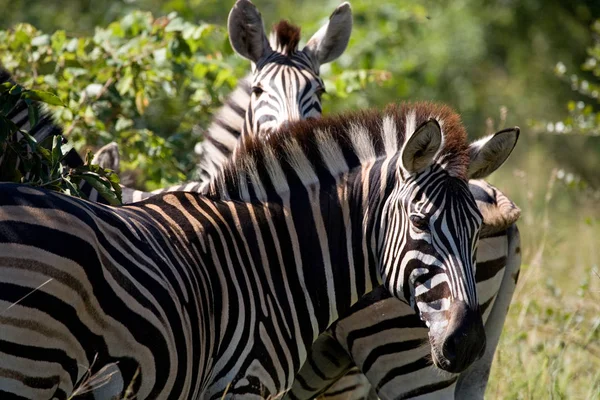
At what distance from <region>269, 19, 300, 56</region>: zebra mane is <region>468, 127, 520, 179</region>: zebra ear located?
285cm

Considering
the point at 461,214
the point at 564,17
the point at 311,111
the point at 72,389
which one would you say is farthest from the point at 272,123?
the point at 564,17

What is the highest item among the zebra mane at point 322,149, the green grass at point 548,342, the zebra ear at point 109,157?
the zebra ear at point 109,157

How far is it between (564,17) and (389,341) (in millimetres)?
14098

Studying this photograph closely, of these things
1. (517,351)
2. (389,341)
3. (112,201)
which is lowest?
(517,351)

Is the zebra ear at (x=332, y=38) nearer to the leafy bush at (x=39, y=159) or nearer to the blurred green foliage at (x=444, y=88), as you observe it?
the blurred green foliage at (x=444, y=88)

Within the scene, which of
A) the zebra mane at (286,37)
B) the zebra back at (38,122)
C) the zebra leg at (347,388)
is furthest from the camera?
the zebra mane at (286,37)

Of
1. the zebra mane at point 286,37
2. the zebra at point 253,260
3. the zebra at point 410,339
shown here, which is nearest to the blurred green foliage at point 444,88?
the zebra mane at point 286,37

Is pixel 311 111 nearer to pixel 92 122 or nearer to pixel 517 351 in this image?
pixel 92 122

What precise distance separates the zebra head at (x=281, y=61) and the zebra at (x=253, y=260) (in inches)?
79.7

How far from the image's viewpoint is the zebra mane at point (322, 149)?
4430mm

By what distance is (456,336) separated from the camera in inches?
155

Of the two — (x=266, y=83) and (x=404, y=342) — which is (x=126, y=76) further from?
(x=404, y=342)

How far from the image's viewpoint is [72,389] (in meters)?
3.31

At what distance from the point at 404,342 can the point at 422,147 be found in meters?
1.41
